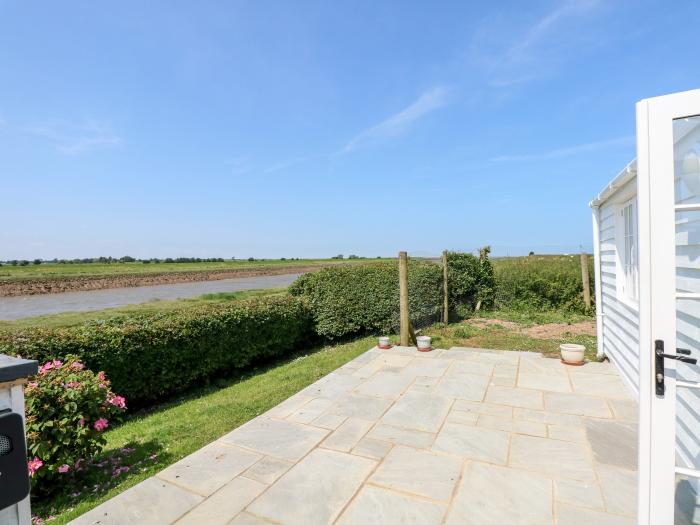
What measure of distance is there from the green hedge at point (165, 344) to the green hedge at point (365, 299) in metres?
1.16

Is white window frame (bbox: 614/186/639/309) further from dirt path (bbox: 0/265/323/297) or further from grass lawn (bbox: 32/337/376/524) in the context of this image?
dirt path (bbox: 0/265/323/297)

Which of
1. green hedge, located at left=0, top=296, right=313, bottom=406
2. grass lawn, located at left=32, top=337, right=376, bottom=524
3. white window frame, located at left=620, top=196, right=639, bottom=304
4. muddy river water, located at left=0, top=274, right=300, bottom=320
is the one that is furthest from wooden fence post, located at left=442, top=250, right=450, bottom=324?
muddy river water, located at left=0, top=274, right=300, bottom=320

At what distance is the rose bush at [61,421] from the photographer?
257 cm

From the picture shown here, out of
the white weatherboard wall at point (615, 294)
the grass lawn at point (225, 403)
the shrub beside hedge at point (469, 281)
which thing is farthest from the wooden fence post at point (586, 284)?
the white weatherboard wall at point (615, 294)

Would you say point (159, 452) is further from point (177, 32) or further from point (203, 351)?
point (177, 32)

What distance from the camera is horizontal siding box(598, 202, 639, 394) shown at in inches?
153

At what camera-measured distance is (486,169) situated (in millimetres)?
11836

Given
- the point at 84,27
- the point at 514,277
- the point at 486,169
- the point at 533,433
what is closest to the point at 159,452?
the point at 533,433

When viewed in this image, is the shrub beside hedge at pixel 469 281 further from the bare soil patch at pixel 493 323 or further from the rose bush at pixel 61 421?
the rose bush at pixel 61 421

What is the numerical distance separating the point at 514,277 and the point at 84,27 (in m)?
10.2

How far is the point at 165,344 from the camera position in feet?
16.1

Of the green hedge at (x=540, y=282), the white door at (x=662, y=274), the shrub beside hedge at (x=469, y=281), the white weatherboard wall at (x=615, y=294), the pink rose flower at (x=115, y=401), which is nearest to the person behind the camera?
the white door at (x=662, y=274)

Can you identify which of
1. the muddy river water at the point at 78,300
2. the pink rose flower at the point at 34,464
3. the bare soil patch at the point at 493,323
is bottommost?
the muddy river water at the point at 78,300

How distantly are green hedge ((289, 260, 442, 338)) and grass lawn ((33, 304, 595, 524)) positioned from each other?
1.29 ft
